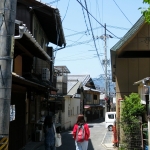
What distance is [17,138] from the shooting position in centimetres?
1201

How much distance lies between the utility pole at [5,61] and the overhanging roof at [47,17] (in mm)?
11530

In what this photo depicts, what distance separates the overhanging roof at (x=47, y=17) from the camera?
56.4 feet

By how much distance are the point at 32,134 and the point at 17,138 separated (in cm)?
657

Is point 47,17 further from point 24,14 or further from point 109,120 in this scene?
point 109,120

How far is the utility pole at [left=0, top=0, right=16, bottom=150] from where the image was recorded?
505 cm

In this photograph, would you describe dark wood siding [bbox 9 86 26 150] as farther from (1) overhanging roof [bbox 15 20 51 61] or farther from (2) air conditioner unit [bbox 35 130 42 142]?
(2) air conditioner unit [bbox 35 130 42 142]

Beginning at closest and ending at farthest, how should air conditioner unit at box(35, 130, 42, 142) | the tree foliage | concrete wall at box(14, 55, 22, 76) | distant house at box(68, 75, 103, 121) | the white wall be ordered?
the tree foliage, concrete wall at box(14, 55, 22, 76), air conditioner unit at box(35, 130, 42, 142), the white wall, distant house at box(68, 75, 103, 121)

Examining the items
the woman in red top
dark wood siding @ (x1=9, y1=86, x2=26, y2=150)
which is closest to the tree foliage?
the woman in red top

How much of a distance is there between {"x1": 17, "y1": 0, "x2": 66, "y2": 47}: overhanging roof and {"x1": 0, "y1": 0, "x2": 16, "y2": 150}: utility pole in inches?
454

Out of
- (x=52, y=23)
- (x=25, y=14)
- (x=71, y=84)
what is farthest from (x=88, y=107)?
(x=25, y=14)

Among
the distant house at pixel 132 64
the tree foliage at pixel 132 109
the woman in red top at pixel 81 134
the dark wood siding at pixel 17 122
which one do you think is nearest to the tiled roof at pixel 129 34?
the distant house at pixel 132 64

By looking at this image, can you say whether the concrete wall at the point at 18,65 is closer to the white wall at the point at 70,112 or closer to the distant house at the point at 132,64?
the distant house at the point at 132,64

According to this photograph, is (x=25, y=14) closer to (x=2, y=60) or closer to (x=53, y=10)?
(x=53, y=10)

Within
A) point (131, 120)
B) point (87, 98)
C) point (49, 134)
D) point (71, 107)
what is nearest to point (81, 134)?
point (49, 134)
